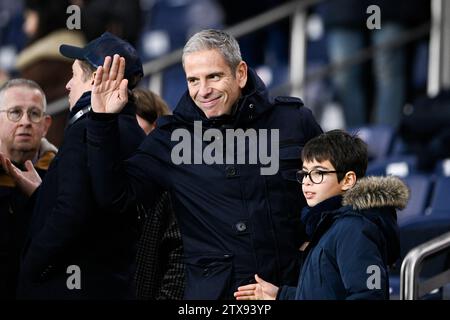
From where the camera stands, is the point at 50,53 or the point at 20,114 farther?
the point at 50,53

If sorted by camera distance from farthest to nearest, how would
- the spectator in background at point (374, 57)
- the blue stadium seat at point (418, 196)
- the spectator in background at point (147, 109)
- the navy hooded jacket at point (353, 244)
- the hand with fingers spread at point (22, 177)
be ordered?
the spectator in background at point (374, 57), the blue stadium seat at point (418, 196), the spectator in background at point (147, 109), the hand with fingers spread at point (22, 177), the navy hooded jacket at point (353, 244)

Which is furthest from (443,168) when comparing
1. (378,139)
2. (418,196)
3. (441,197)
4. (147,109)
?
(147,109)

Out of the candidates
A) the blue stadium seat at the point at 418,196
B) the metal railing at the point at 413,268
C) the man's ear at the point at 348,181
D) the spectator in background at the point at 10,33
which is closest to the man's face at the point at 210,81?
the man's ear at the point at 348,181

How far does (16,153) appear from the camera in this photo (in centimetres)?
502

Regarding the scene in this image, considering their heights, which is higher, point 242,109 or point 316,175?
point 242,109

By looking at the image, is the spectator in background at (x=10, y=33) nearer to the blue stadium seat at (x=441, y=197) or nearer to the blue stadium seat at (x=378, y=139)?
the blue stadium seat at (x=378, y=139)

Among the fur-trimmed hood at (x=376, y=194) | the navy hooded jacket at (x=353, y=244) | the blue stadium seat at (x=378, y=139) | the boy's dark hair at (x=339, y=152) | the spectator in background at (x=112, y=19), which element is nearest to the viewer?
the navy hooded jacket at (x=353, y=244)

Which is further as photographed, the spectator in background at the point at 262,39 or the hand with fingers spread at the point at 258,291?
the spectator in background at the point at 262,39

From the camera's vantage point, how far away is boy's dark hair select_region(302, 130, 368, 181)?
422 cm

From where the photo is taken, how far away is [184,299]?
436cm

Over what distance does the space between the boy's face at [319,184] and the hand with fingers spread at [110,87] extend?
0.63 m

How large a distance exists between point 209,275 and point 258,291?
19 centimetres

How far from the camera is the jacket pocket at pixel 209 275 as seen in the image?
4273 mm

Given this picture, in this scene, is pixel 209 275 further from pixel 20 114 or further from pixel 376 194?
pixel 20 114
